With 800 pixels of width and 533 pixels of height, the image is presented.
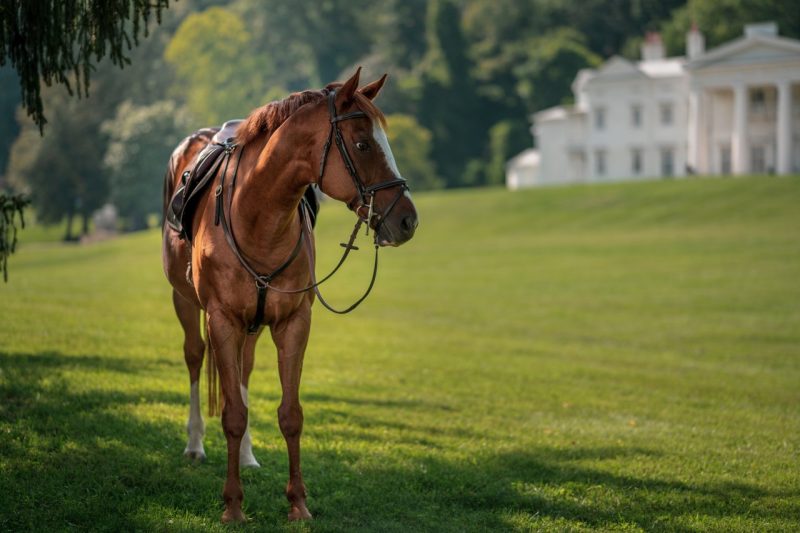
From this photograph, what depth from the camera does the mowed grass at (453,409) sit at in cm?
866

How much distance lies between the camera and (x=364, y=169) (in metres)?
7.62

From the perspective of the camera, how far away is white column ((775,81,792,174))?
81.4 metres

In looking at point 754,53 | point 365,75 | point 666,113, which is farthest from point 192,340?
point 365,75

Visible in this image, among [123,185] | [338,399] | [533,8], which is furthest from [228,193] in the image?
[533,8]

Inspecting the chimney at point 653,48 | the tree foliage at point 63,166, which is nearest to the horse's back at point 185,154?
the tree foliage at point 63,166

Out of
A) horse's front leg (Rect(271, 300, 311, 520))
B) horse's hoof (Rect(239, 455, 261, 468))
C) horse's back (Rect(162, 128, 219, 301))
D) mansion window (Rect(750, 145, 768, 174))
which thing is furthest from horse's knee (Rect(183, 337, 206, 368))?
mansion window (Rect(750, 145, 768, 174))

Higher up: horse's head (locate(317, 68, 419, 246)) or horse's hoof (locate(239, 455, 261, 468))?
horse's head (locate(317, 68, 419, 246))

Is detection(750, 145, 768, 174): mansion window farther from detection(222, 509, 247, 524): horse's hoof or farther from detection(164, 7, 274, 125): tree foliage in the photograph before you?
detection(222, 509, 247, 524): horse's hoof

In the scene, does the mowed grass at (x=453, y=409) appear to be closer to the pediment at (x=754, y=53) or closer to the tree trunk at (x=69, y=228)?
the tree trunk at (x=69, y=228)

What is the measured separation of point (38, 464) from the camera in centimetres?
900

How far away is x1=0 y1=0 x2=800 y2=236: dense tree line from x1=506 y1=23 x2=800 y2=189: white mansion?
32.5ft

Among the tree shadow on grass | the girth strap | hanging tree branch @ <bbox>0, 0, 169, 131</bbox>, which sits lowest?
the tree shadow on grass

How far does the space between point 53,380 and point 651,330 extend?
1892cm

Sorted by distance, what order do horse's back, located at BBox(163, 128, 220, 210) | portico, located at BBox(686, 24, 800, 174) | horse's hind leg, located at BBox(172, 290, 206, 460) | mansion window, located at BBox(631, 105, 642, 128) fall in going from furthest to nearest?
mansion window, located at BBox(631, 105, 642, 128)
portico, located at BBox(686, 24, 800, 174)
horse's back, located at BBox(163, 128, 220, 210)
horse's hind leg, located at BBox(172, 290, 206, 460)
